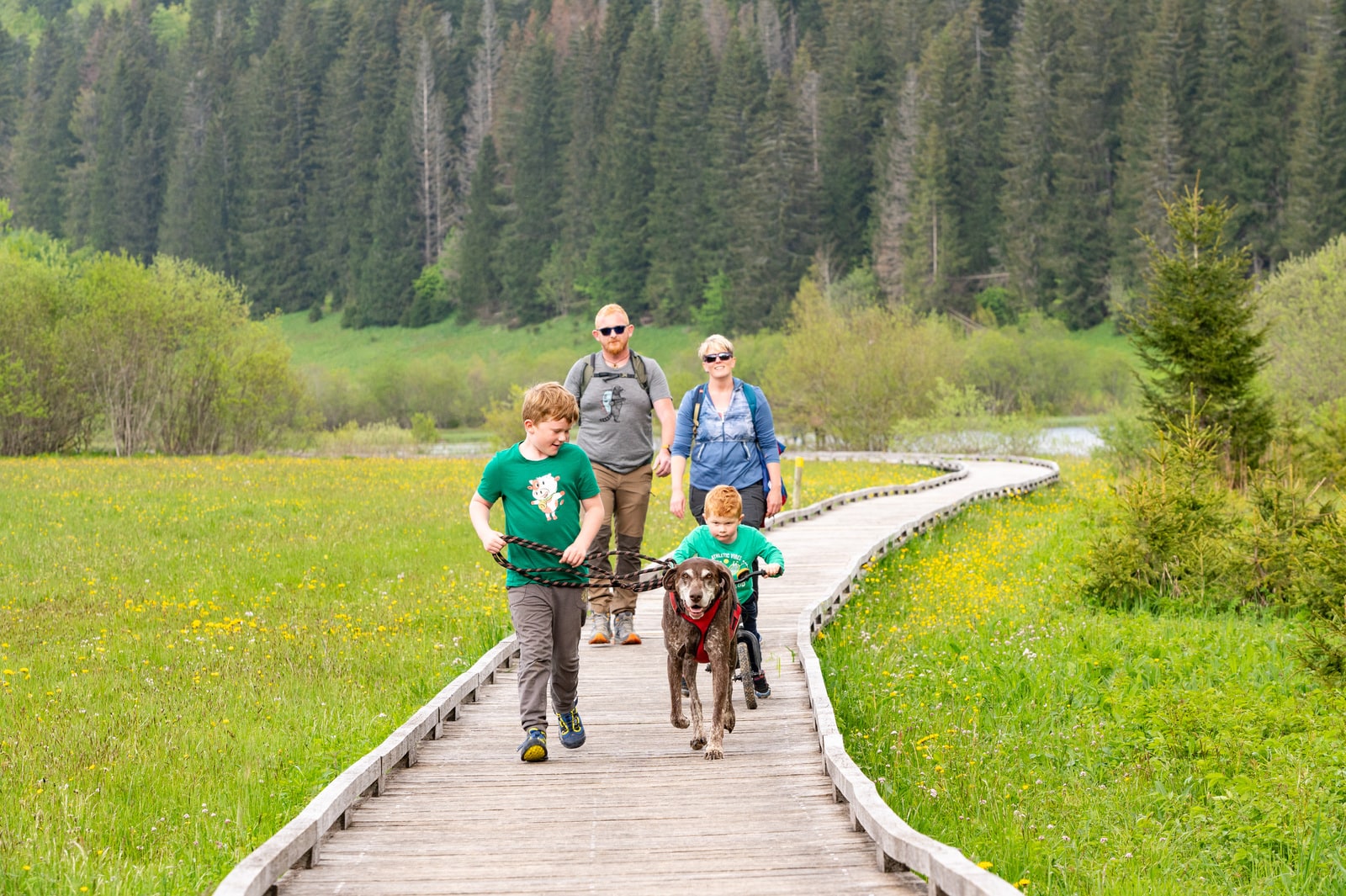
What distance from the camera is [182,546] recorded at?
66.3ft

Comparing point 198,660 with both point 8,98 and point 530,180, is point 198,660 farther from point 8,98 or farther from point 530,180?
point 8,98

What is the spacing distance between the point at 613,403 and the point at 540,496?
2.81m

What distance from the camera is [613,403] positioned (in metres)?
10.4

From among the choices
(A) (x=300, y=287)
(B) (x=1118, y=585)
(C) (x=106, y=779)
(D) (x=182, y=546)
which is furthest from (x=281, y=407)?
(A) (x=300, y=287)

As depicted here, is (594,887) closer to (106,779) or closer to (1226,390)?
(106,779)

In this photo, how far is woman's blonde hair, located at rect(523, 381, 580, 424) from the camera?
7.45 m

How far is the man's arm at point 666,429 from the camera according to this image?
10453mm

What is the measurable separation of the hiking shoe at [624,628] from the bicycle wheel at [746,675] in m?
2.63

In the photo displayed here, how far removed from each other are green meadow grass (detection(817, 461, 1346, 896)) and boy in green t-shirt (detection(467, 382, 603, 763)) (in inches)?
82.7

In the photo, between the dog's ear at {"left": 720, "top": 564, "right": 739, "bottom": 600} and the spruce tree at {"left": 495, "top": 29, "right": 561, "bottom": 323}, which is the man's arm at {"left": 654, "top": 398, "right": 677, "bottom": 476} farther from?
the spruce tree at {"left": 495, "top": 29, "right": 561, "bottom": 323}

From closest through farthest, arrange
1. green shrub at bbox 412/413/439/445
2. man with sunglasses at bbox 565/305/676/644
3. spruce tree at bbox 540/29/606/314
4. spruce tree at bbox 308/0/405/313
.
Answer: man with sunglasses at bbox 565/305/676/644
green shrub at bbox 412/413/439/445
spruce tree at bbox 540/29/606/314
spruce tree at bbox 308/0/405/313

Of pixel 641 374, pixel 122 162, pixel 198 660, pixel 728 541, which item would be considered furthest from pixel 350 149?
pixel 728 541

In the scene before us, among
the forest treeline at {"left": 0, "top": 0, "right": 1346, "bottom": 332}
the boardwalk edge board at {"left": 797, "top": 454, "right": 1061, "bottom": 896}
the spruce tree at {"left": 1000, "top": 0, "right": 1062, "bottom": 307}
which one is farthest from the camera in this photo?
the spruce tree at {"left": 1000, "top": 0, "right": 1062, "bottom": 307}

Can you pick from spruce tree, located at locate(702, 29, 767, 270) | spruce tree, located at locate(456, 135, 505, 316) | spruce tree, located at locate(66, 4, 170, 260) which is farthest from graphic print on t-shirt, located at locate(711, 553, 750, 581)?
spruce tree, located at locate(66, 4, 170, 260)
